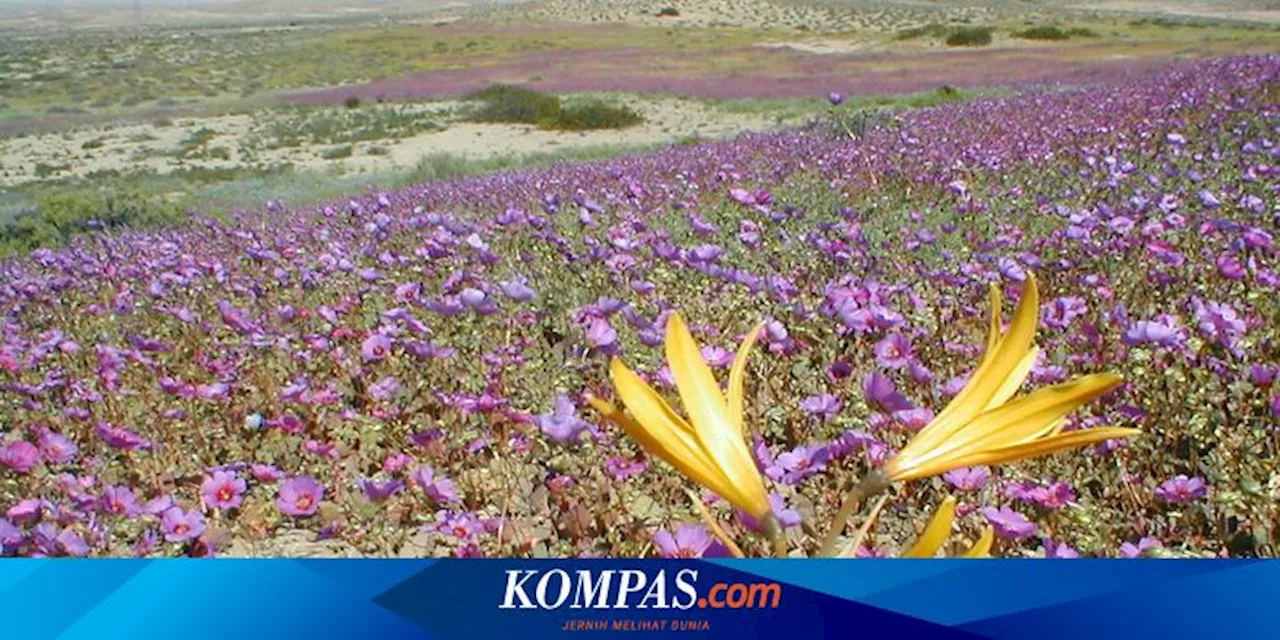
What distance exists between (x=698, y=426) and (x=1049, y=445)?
0.22m

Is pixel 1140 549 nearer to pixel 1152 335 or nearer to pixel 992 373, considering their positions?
pixel 1152 335

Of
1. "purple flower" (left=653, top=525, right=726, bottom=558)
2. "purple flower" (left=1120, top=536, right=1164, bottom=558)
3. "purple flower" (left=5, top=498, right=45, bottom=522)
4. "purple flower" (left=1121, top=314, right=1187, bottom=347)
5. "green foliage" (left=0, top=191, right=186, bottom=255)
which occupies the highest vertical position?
"purple flower" (left=1121, top=314, right=1187, bottom=347)

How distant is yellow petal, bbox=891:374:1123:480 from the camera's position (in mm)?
708

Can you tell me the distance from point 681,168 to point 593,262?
3.53 m

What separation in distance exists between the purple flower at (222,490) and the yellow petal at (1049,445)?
5.74 ft

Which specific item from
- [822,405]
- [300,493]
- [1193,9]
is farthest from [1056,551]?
[1193,9]

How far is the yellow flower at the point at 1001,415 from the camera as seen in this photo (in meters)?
0.71

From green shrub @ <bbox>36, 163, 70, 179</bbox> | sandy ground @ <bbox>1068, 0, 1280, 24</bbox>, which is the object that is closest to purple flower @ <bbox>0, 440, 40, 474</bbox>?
green shrub @ <bbox>36, 163, 70, 179</bbox>

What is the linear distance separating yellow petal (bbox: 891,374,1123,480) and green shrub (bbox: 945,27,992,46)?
25.1 metres

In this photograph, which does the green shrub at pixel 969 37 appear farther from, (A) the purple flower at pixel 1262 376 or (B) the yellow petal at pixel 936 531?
(B) the yellow petal at pixel 936 531

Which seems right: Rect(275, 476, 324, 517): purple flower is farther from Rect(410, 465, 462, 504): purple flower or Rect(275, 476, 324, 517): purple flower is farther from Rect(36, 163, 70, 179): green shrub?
Rect(36, 163, 70, 179): green shrub

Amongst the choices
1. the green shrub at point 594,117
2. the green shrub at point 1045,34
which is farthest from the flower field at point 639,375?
the green shrub at point 1045,34

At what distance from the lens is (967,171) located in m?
5.58

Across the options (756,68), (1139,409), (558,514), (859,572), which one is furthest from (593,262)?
(756,68)
